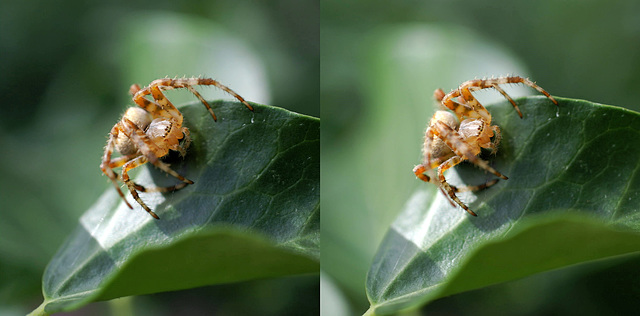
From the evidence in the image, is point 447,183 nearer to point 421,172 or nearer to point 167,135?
point 421,172

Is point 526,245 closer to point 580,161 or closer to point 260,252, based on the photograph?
point 580,161

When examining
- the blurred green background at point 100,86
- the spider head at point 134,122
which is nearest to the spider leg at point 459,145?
the blurred green background at point 100,86

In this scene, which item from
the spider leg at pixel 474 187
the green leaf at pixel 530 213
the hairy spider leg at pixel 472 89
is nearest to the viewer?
the green leaf at pixel 530 213

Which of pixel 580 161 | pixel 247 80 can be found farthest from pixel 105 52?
pixel 580 161

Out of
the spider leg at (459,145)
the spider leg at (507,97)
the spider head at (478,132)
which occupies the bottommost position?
the spider leg at (459,145)

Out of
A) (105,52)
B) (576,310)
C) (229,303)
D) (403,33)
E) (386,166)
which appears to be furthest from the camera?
(105,52)

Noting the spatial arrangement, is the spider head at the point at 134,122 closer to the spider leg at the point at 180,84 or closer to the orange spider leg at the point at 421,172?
A: the spider leg at the point at 180,84
